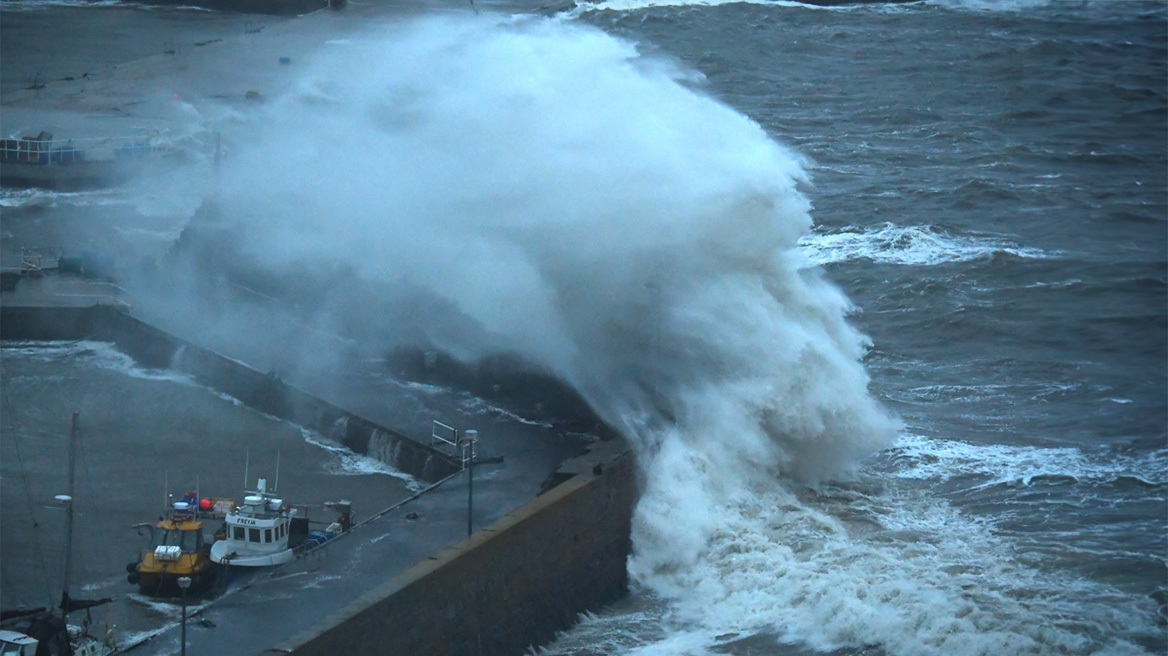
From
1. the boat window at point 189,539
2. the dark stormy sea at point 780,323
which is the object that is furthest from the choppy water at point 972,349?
the boat window at point 189,539

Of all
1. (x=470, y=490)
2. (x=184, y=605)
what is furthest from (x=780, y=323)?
(x=184, y=605)

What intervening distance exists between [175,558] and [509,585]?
3683 mm

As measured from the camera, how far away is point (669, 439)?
20.1 m

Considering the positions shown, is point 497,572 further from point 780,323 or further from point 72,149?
point 72,149

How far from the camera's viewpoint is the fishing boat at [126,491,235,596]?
660 inches

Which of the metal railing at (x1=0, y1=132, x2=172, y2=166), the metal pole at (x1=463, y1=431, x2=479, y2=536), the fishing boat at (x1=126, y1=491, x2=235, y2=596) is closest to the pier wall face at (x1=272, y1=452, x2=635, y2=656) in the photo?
the metal pole at (x1=463, y1=431, x2=479, y2=536)

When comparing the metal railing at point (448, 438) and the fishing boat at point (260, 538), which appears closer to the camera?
the fishing boat at point (260, 538)

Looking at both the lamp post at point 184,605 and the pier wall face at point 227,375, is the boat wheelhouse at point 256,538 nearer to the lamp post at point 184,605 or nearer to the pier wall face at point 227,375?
the lamp post at point 184,605

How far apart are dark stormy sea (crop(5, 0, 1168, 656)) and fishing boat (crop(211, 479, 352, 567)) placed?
10.7 feet

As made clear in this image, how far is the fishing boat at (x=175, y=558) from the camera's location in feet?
55.0

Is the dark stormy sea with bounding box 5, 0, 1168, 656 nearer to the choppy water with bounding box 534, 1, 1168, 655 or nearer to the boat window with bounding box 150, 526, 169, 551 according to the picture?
the choppy water with bounding box 534, 1, 1168, 655

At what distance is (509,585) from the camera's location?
16.7 m

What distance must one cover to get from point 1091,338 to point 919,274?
14.1 ft

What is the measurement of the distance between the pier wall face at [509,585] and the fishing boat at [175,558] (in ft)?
8.84
